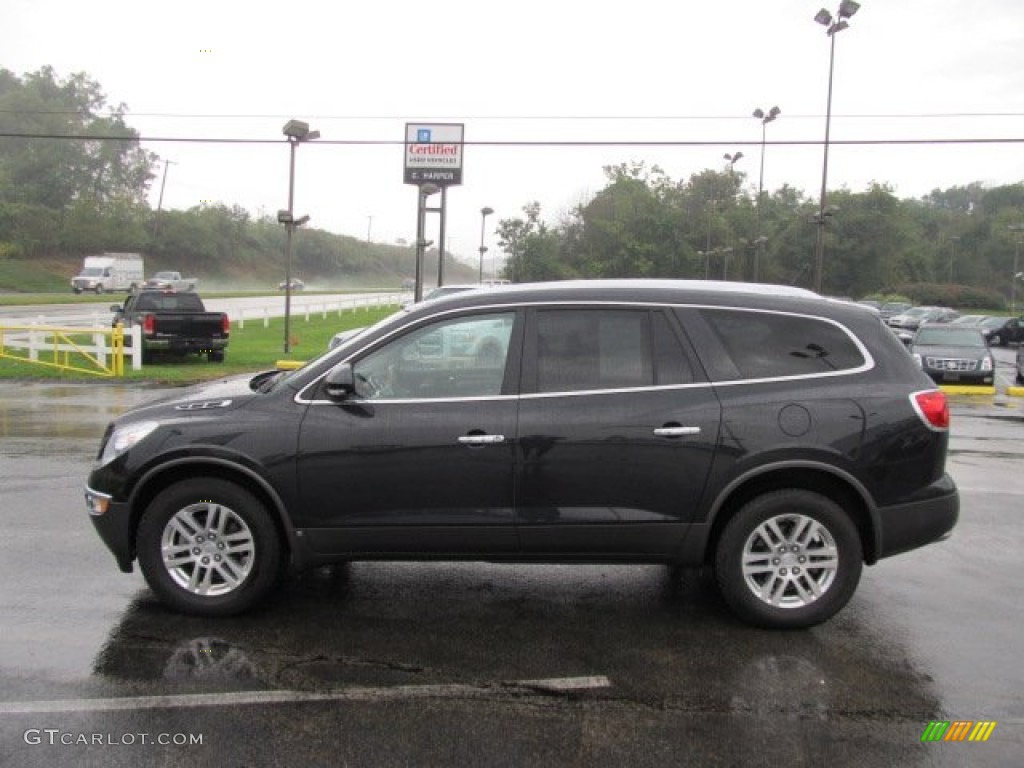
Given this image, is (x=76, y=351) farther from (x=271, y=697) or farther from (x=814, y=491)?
(x=814, y=491)

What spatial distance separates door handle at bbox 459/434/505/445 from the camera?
4.48 metres

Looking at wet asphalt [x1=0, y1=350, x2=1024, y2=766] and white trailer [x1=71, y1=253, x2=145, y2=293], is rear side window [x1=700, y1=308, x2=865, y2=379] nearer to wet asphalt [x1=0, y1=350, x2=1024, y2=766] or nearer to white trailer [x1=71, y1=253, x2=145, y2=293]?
wet asphalt [x1=0, y1=350, x2=1024, y2=766]

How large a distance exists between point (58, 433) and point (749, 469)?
9.19 metres

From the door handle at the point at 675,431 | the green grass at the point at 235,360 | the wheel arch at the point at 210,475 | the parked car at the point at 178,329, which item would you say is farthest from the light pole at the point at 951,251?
the wheel arch at the point at 210,475

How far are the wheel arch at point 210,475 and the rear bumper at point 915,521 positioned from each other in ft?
10.3

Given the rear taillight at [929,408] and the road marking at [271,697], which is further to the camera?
the rear taillight at [929,408]

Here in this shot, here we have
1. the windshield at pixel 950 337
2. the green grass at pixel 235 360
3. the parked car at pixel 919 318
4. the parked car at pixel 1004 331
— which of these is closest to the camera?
the green grass at pixel 235 360

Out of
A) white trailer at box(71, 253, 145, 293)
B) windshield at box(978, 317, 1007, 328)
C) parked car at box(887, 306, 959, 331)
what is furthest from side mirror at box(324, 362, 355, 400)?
white trailer at box(71, 253, 145, 293)

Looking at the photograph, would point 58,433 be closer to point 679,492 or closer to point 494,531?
point 494,531

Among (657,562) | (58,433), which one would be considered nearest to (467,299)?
(657,562)

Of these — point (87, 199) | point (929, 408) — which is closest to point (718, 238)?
point (87, 199)

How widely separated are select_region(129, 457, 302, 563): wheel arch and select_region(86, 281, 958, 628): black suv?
0.01 m

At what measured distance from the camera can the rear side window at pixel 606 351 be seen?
460cm

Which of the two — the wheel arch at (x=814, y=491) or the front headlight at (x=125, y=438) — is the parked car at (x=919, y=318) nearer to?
the wheel arch at (x=814, y=491)
